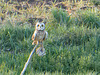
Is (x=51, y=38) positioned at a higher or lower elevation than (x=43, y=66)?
higher

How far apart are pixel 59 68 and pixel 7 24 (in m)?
2.32

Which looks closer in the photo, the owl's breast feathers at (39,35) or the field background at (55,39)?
the owl's breast feathers at (39,35)

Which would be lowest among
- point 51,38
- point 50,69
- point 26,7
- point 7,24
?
point 50,69

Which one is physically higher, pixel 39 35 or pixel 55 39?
pixel 39 35

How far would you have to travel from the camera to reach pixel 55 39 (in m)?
4.70

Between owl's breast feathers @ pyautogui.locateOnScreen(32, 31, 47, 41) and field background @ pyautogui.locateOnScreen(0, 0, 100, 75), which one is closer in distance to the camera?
owl's breast feathers @ pyautogui.locateOnScreen(32, 31, 47, 41)

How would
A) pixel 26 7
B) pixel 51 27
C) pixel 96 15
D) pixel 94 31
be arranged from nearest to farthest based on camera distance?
pixel 94 31
pixel 51 27
pixel 96 15
pixel 26 7

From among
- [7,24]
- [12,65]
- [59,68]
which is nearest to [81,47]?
[59,68]

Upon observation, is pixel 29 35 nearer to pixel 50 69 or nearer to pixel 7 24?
pixel 7 24

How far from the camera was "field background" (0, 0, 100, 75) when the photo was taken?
12.4 ft

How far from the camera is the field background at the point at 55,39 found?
3.78 metres

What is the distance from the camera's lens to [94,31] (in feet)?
15.9

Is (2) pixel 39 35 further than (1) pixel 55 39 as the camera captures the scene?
No

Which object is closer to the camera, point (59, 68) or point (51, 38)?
point (59, 68)
